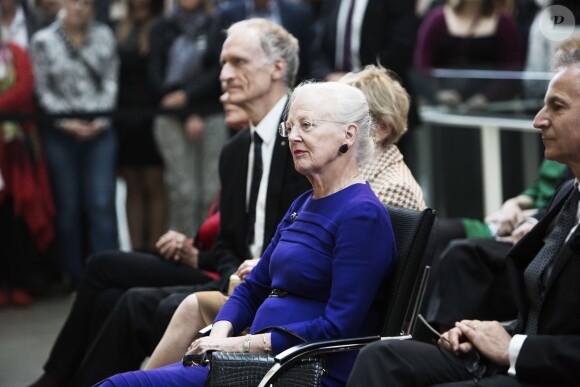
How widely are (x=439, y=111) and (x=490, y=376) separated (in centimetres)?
481

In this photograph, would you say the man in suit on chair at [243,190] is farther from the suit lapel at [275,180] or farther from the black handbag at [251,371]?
the black handbag at [251,371]

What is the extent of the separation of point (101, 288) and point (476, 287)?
162 centimetres

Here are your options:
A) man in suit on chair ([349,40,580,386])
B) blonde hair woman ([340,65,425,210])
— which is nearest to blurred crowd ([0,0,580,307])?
blonde hair woman ([340,65,425,210])

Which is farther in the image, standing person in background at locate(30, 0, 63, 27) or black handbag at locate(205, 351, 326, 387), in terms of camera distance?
standing person in background at locate(30, 0, 63, 27)

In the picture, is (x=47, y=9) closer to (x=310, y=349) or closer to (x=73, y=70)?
(x=73, y=70)

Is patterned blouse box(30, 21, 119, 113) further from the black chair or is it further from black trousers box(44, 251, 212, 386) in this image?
the black chair

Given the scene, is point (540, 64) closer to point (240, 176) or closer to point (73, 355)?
point (240, 176)

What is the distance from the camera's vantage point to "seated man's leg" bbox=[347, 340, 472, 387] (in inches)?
130

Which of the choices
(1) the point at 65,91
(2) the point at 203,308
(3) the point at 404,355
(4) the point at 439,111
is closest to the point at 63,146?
(1) the point at 65,91

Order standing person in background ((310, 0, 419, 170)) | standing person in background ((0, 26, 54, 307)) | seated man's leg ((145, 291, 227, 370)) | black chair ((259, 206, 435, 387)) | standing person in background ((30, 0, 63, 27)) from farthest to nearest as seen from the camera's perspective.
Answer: standing person in background ((30, 0, 63, 27)), standing person in background ((0, 26, 54, 307)), standing person in background ((310, 0, 419, 170)), seated man's leg ((145, 291, 227, 370)), black chair ((259, 206, 435, 387))

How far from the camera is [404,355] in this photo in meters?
3.38

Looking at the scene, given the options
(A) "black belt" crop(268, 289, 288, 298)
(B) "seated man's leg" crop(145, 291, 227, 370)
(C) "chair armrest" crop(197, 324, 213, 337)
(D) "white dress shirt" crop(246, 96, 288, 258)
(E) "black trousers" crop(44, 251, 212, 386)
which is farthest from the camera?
(E) "black trousers" crop(44, 251, 212, 386)

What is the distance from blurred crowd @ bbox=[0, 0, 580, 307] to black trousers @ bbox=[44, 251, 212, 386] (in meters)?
2.74

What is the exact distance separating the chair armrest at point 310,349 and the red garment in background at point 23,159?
187 inches
